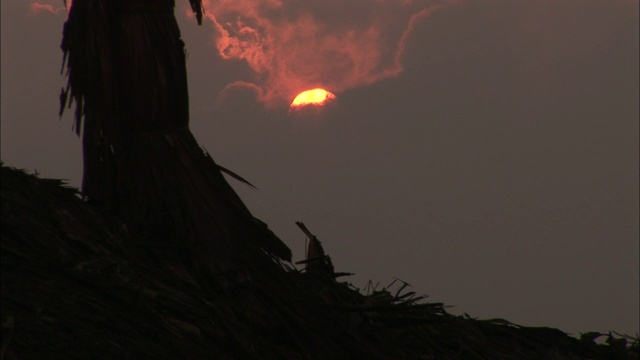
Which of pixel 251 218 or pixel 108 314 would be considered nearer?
pixel 108 314

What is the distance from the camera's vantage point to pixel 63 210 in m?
6.70

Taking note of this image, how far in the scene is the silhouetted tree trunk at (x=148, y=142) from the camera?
7.06 m

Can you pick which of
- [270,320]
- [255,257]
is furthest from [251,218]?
[270,320]

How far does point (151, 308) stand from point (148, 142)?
1.38 metres

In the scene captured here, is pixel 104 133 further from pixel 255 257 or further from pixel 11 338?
pixel 11 338

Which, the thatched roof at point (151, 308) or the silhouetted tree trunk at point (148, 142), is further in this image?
the silhouetted tree trunk at point (148, 142)

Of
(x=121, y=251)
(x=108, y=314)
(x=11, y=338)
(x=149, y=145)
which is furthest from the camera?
(x=149, y=145)

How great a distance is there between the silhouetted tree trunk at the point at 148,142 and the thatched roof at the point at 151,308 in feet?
0.73

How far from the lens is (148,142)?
718cm

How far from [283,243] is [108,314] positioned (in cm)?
173

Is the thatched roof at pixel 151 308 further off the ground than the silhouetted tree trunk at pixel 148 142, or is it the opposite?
the silhouetted tree trunk at pixel 148 142

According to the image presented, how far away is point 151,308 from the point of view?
624cm

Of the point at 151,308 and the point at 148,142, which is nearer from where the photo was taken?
the point at 151,308

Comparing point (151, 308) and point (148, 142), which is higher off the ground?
point (148, 142)
